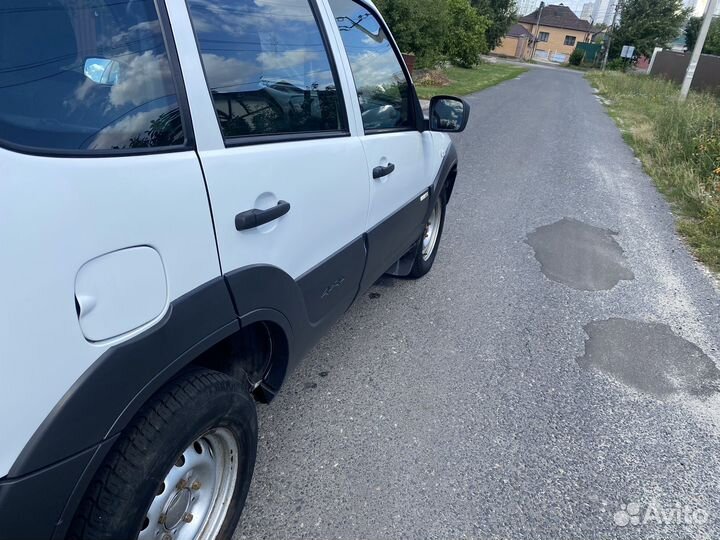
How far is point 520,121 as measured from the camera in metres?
13.1

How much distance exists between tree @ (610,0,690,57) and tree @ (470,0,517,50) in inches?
467

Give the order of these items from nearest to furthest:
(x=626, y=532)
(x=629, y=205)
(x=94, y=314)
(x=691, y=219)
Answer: (x=94, y=314), (x=626, y=532), (x=691, y=219), (x=629, y=205)

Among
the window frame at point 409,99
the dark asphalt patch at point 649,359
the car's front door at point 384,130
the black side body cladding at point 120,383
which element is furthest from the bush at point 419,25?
the black side body cladding at point 120,383

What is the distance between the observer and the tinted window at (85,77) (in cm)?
106

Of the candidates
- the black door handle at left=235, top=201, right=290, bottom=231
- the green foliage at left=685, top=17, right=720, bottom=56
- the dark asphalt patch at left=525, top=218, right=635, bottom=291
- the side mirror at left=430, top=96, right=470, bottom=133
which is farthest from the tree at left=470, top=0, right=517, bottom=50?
the black door handle at left=235, top=201, right=290, bottom=231

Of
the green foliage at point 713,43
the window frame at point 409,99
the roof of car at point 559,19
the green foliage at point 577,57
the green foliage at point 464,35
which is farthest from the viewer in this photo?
the roof of car at point 559,19

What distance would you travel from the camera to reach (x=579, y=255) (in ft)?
16.5

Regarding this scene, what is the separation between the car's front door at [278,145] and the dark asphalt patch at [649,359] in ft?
6.64

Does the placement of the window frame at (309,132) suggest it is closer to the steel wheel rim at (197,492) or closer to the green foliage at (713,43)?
the steel wheel rim at (197,492)

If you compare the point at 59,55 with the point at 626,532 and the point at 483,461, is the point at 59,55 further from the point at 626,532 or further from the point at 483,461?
the point at 626,532

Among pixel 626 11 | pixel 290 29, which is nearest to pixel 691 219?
pixel 290 29

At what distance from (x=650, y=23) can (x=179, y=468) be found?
196 feet

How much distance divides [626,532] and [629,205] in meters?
5.83

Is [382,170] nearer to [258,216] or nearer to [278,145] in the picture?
[278,145]
